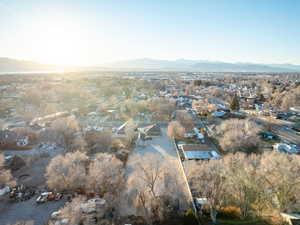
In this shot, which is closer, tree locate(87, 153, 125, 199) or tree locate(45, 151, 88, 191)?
tree locate(87, 153, 125, 199)

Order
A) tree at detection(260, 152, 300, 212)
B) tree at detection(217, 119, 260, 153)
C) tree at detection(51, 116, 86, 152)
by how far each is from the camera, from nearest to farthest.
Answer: tree at detection(260, 152, 300, 212) → tree at detection(217, 119, 260, 153) → tree at detection(51, 116, 86, 152)

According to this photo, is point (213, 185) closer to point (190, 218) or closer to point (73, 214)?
point (190, 218)

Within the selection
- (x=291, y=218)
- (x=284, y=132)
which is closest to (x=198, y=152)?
(x=291, y=218)

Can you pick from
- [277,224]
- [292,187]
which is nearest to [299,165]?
[292,187]

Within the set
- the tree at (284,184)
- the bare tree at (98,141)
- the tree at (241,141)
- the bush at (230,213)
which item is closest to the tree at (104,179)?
the bare tree at (98,141)

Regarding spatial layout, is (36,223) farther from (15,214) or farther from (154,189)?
(154,189)

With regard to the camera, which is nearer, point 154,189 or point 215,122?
point 154,189

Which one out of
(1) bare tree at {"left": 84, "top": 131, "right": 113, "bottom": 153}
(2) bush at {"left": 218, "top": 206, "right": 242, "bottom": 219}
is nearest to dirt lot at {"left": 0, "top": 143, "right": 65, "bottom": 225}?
(1) bare tree at {"left": 84, "top": 131, "right": 113, "bottom": 153}

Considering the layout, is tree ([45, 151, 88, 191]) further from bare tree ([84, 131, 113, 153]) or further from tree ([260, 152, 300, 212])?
tree ([260, 152, 300, 212])
